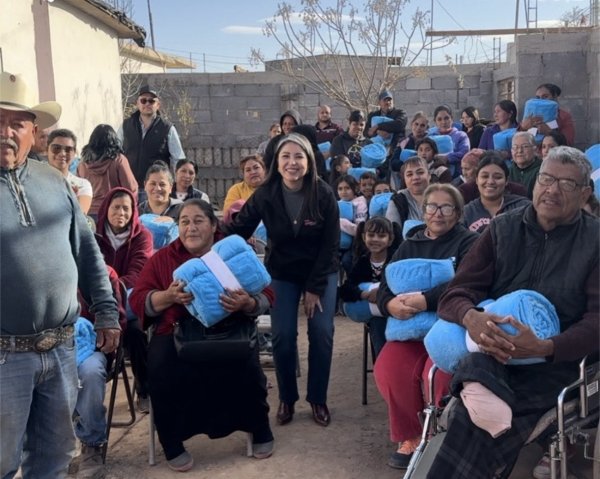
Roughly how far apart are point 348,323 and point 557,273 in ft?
12.0

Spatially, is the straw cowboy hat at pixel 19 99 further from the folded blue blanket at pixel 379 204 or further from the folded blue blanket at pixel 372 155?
the folded blue blanket at pixel 372 155

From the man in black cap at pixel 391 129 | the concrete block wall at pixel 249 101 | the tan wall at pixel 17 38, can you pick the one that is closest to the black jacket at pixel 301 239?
the man in black cap at pixel 391 129

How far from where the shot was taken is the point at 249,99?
41.2ft

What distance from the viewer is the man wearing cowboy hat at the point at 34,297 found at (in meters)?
2.57

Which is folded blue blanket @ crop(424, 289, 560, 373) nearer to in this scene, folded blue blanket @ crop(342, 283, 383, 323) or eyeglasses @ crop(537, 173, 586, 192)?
eyeglasses @ crop(537, 173, 586, 192)

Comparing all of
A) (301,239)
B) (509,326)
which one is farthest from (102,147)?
(509,326)

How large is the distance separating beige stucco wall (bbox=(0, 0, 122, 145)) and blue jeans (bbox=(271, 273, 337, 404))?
5.71m

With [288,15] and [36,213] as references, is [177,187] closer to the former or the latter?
[36,213]

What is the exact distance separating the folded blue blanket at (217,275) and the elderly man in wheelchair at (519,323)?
1.10 meters

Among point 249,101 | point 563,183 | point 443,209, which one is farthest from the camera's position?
point 249,101

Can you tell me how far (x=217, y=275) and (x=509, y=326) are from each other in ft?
5.23

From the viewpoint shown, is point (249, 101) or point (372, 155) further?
point (249, 101)

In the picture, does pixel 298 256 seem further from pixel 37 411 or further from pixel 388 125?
pixel 388 125

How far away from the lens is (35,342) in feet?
8.66
